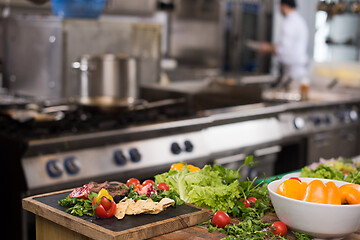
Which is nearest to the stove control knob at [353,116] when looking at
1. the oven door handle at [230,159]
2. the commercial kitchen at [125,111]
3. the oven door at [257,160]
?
the commercial kitchen at [125,111]

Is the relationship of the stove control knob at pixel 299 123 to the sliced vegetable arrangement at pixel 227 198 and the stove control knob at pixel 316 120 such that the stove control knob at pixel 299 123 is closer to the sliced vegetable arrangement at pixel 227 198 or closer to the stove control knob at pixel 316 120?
the stove control knob at pixel 316 120

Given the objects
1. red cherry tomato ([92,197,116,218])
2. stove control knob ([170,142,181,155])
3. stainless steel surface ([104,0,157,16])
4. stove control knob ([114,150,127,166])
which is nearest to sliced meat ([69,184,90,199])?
red cherry tomato ([92,197,116,218])

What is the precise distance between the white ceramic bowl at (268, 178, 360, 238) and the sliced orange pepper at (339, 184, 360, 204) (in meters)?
0.05

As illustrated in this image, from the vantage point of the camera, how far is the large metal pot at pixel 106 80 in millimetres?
3760

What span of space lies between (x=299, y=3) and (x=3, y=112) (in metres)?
7.34

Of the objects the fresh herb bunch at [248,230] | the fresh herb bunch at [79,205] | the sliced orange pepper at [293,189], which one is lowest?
the fresh herb bunch at [248,230]

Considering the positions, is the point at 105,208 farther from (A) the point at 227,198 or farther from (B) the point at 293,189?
(B) the point at 293,189

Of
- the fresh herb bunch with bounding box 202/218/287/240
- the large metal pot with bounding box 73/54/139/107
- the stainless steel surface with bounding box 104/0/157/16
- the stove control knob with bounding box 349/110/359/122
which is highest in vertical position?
the stainless steel surface with bounding box 104/0/157/16

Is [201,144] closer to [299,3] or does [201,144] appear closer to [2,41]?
[2,41]

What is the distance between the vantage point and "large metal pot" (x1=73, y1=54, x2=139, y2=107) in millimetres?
3760

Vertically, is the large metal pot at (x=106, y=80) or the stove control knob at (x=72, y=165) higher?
the large metal pot at (x=106, y=80)

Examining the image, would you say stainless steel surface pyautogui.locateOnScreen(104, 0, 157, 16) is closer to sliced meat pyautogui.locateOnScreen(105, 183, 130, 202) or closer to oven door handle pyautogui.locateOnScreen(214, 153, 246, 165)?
oven door handle pyautogui.locateOnScreen(214, 153, 246, 165)

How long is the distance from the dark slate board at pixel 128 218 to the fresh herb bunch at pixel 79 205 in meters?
0.02

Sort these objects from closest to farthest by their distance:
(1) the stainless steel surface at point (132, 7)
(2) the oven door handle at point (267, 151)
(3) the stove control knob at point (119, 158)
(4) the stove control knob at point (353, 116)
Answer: (3) the stove control knob at point (119, 158), (2) the oven door handle at point (267, 151), (4) the stove control knob at point (353, 116), (1) the stainless steel surface at point (132, 7)
